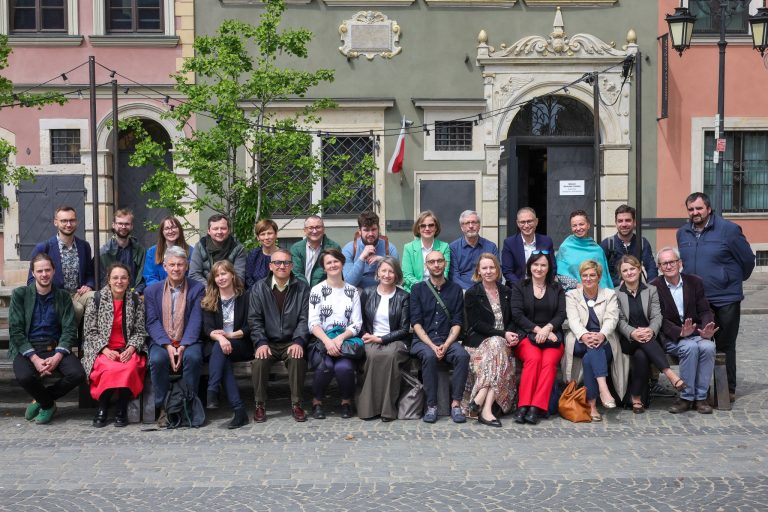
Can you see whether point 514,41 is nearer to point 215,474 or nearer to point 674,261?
point 674,261

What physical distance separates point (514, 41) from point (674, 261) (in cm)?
1003

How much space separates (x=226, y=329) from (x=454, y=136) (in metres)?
10.4

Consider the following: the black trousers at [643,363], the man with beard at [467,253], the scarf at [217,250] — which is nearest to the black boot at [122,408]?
the scarf at [217,250]

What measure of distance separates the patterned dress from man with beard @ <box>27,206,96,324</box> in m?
3.48

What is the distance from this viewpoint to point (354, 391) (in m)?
9.10

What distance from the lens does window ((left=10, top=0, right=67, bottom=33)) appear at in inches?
708

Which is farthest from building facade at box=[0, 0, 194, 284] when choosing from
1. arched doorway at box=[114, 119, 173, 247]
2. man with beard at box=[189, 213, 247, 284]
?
man with beard at box=[189, 213, 247, 284]

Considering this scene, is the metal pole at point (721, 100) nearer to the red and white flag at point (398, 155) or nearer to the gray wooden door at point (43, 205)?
the red and white flag at point (398, 155)

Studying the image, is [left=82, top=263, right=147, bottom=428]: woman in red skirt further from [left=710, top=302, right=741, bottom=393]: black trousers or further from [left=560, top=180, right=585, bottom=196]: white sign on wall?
[left=560, top=180, right=585, bottom=196]: white sign on wall

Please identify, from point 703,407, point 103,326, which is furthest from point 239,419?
point 703,407

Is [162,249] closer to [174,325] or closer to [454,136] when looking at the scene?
[174,325]

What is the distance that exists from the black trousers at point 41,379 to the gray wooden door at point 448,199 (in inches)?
411

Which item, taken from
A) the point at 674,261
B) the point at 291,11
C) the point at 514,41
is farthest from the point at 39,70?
the point at 674,261

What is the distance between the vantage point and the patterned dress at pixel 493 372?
29.0ft
